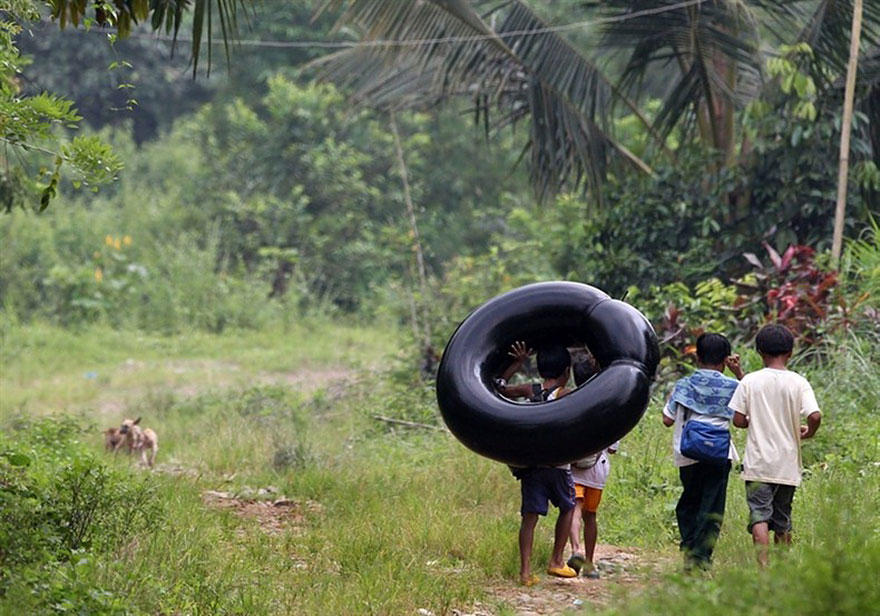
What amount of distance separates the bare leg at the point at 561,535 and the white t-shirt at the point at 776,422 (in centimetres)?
89

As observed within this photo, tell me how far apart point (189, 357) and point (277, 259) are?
449 cm

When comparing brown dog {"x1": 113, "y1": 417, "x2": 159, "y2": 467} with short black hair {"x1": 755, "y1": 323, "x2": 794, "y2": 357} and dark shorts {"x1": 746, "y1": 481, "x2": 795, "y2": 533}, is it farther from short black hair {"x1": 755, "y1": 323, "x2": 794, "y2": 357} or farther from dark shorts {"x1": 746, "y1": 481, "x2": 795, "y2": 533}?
short black hair {"x1": 755, "y1": 323, "x2": 794, "y2": 357}

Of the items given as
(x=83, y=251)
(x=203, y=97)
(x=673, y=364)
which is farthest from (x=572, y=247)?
(x=203, y=97)

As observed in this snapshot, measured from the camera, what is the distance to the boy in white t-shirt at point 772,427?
570 centimetres

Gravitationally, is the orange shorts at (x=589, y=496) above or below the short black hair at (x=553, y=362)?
below

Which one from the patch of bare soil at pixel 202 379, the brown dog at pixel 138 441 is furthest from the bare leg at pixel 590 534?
the patch of bare soil at pixel 202 379

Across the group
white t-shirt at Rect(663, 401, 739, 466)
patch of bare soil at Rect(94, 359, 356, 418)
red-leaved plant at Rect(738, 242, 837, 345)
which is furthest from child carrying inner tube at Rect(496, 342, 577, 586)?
patch of bare soil at Rect(94, 359, 356, 418)

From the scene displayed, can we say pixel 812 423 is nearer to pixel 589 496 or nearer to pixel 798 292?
pixel 589 496

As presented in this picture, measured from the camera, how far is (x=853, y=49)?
34.2 feet

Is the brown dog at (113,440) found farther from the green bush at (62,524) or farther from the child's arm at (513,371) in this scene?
the child's arm at (513,371)

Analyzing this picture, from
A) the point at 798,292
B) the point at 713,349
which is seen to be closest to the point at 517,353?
the point at 713,349

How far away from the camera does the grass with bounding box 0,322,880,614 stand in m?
4.30

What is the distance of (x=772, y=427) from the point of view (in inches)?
225

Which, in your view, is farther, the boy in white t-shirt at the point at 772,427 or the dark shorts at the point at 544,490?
the dark shorts at the point at 544,490
